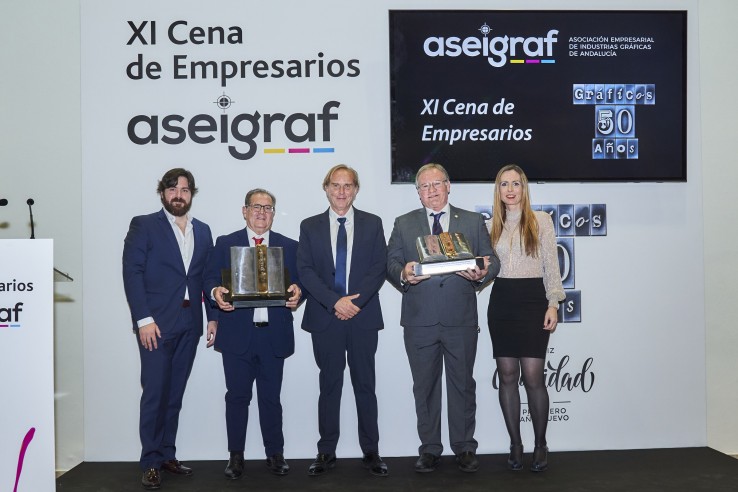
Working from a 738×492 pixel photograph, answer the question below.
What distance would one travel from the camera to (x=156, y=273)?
4.66 meters

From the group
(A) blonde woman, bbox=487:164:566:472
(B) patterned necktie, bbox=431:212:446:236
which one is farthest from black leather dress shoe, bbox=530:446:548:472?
(B) patterned necktie, bbox=431:212:446:236

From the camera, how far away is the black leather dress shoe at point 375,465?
468 cm

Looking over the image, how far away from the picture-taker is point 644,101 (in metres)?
5.40

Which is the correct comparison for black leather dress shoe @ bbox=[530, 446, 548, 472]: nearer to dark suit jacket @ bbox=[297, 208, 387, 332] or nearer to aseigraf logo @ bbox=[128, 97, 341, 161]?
dark suit jacket @ bbox=[297, 208, 387, 332]

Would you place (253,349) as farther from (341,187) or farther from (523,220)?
(523,220)

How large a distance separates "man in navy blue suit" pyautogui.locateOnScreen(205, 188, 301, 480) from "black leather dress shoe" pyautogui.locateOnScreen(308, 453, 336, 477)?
0.61ft

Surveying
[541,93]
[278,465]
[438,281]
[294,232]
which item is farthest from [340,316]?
[541,93]

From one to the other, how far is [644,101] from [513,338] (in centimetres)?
212

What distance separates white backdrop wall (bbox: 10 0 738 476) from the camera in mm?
5293

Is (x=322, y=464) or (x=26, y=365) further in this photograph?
(x=322, y=464)

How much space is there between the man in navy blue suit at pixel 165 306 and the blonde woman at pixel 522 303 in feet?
6.44

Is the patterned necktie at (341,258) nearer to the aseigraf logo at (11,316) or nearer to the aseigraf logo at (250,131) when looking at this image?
the aseigraf logo at (250,131)

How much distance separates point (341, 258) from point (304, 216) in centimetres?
68

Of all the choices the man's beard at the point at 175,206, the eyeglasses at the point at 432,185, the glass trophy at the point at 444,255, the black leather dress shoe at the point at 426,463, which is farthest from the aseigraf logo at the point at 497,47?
the black leather dress shoe at the point at 426,463
